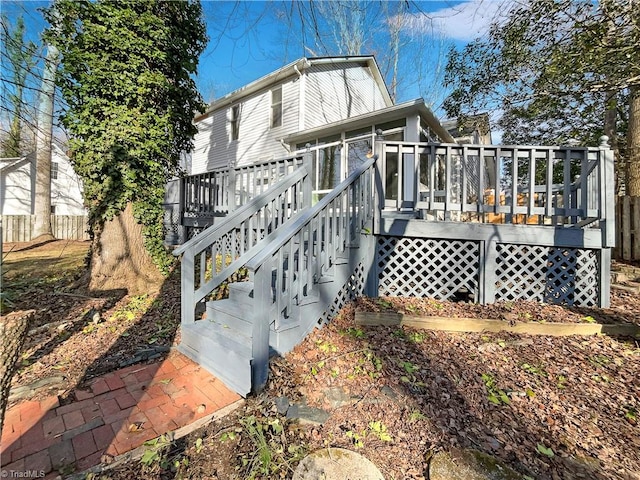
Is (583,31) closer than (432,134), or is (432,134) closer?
(583,31)

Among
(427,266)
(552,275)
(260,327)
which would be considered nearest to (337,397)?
(260,327)

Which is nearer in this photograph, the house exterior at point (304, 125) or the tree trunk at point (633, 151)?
the tree trunk at point (633, 151)

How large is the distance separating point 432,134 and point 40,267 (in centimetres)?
1143

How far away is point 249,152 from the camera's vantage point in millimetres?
12906

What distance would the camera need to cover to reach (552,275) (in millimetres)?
3918

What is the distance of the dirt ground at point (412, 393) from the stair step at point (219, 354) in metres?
0.22

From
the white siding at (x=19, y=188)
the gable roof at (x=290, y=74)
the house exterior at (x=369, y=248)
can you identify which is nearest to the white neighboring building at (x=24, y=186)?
the white siding at (x=19, y=188)

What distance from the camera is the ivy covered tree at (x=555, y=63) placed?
5.10 meters

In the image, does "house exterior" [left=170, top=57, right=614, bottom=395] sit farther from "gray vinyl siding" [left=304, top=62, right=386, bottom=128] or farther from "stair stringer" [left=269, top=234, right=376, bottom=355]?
"gray vinyl siding" [left=304, top=62, right=386, bottom=128]

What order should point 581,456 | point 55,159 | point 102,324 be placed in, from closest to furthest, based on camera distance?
point 581,456 < point 102,324 < point 55,159

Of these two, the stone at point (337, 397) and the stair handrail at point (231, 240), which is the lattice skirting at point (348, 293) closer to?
the stone at point (337, 397)

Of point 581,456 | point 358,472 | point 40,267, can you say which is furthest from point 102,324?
point 40,267

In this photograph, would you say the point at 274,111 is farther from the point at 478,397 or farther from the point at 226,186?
the point at 478,397

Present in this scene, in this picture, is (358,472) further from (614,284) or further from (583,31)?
(583,31)
